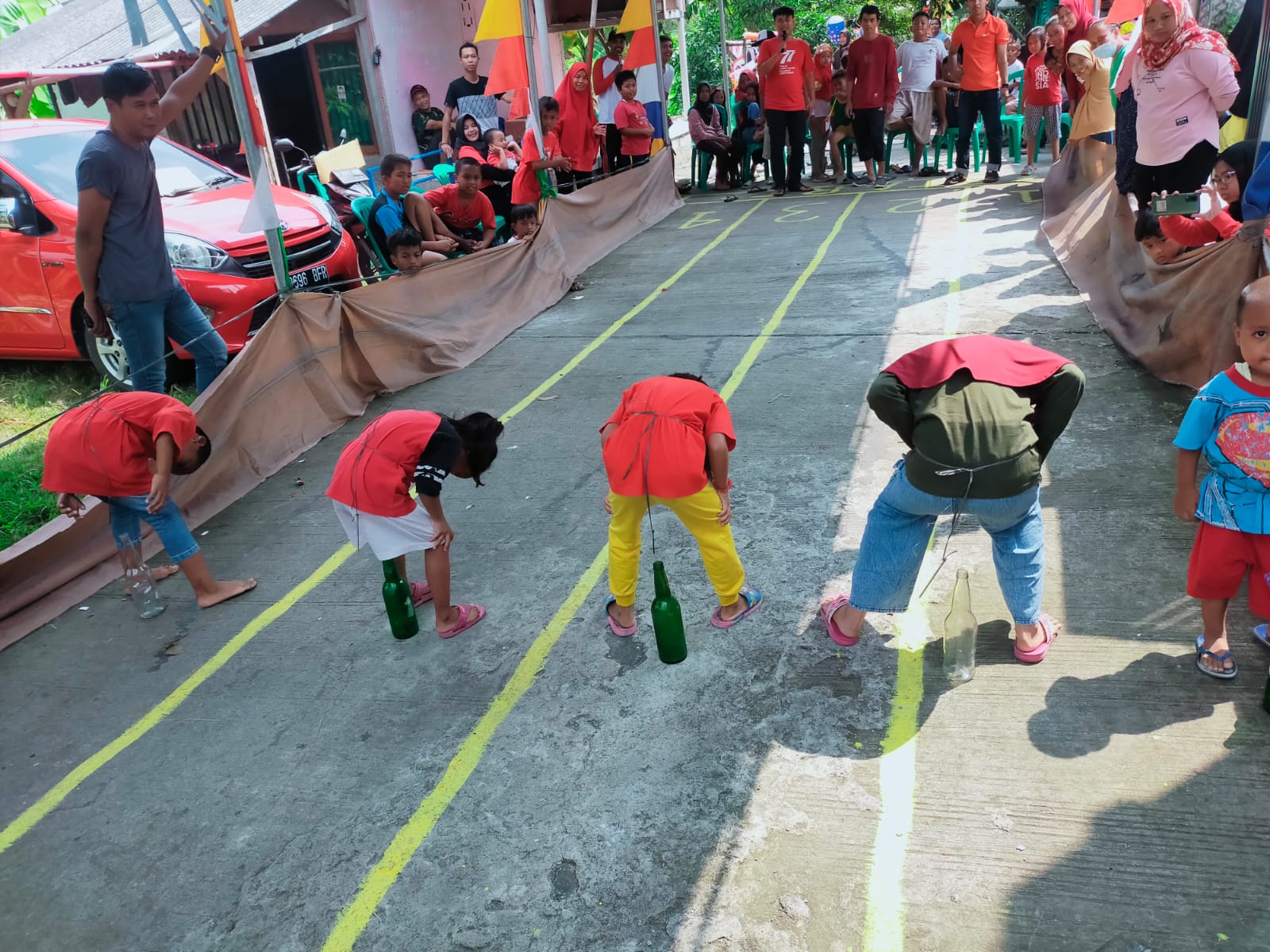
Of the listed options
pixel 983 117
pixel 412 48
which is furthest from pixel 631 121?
pixel 412 48

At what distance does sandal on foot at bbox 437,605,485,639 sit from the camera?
428 cm

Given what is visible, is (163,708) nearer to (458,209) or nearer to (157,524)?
(157,524)

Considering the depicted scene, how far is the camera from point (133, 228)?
5.48 m

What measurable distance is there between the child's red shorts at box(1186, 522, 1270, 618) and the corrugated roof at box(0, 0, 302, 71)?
14.7 meters

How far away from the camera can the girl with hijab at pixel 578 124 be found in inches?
472

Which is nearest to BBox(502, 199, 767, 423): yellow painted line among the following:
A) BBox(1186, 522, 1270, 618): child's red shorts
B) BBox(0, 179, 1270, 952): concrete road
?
BBox(0, 179, 1270, 952): concrete road

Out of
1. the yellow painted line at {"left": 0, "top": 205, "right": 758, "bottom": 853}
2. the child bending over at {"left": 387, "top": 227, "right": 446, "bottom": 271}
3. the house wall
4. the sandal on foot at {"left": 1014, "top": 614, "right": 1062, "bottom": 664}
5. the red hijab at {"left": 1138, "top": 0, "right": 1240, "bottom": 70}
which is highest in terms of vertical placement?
the house wall

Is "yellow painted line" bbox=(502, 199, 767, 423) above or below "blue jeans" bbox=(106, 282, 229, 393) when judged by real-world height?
below

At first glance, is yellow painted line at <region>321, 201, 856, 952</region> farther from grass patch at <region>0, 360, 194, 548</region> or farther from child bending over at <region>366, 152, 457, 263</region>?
child bending over at <region>366, 152, 457, 263</region>

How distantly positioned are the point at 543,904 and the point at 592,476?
10.4 ft

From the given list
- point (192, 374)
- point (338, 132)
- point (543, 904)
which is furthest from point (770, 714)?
point (338, 132)

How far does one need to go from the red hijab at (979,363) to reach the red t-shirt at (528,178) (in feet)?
26.9

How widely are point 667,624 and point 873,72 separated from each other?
12.0m

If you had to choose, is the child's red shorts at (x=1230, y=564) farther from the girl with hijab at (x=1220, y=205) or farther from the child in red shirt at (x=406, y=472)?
the girl with hijab at (x=1220, y=205)
